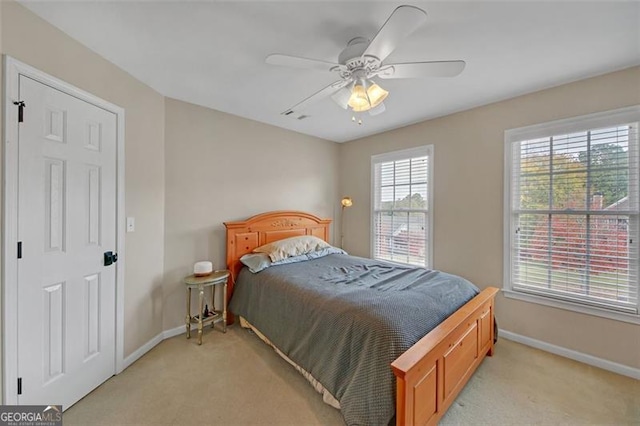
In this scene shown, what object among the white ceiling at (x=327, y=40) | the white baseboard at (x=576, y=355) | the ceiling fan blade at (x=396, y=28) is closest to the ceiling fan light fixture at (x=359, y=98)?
the ceiling fan blade at (x=396, y=28)

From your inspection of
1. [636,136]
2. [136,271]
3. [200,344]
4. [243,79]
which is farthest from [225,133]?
[636,136]

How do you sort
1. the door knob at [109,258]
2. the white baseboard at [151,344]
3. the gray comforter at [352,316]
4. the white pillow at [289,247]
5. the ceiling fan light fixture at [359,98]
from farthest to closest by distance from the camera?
the white pillow at [289,247]
the white baseboard at [151,344]
the door knob at [109,258]
the ceiling fan light fixture at [359,98]
the gray comforter at [352,316]

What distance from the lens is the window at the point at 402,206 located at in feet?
11.1

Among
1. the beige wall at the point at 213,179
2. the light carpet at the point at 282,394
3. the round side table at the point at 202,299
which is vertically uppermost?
the beige wall at the point at 213,179

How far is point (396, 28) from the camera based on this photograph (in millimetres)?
1258

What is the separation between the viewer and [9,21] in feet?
4.56

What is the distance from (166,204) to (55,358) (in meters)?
1.43

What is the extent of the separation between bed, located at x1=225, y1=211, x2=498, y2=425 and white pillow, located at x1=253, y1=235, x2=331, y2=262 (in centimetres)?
21

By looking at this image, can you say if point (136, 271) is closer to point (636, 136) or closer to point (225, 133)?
point (225, 133)

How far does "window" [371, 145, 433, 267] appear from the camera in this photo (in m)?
3.38

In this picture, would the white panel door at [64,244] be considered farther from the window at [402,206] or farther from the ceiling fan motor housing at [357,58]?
the window at [402,206]

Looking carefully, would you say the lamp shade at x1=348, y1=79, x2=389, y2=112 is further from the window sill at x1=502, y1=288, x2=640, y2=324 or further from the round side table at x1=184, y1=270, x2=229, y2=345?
the window sill at x1=502, y1=288, x2=640, y2=324

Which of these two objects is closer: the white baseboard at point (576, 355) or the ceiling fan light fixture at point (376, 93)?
the ceiling fan light fixture at point (376, 93)

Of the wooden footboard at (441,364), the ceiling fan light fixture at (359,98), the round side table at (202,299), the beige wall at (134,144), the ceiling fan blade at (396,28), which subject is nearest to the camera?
the ceiling fan blade at (396,28)
